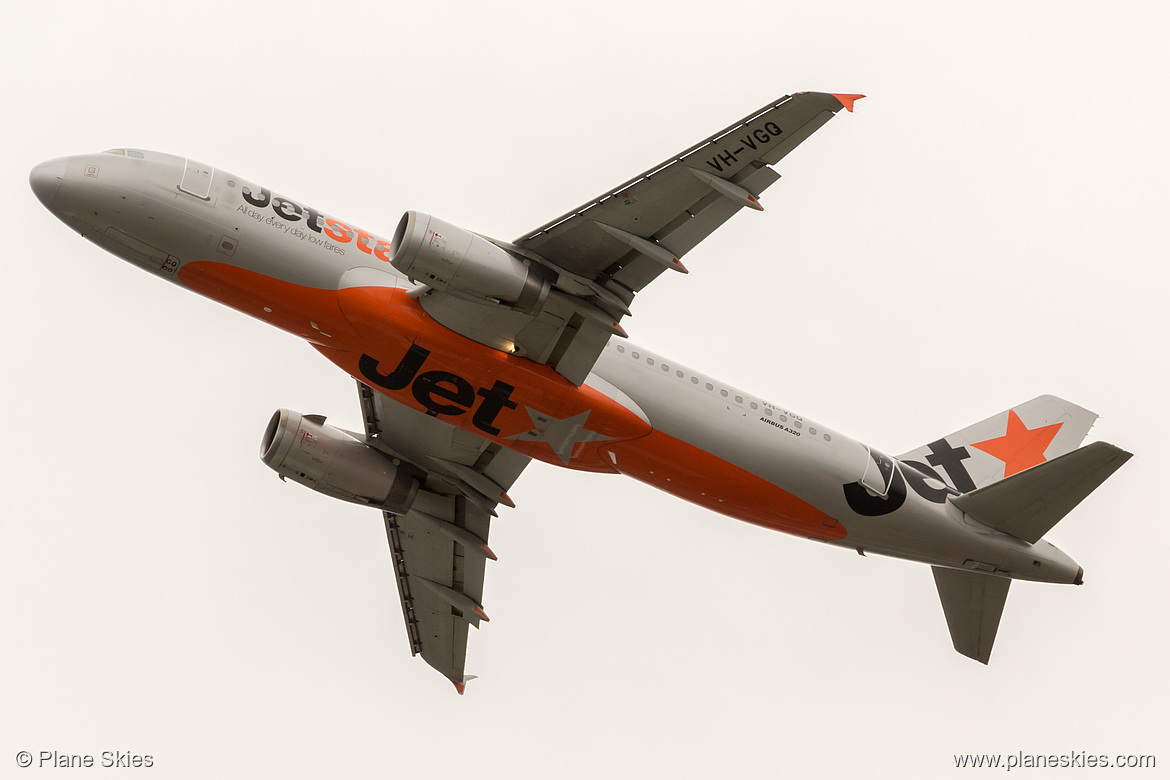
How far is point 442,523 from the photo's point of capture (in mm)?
35062

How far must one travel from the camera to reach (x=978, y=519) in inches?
1217

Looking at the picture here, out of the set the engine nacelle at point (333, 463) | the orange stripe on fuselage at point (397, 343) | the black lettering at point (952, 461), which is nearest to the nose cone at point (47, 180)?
the orange stripe on fuselage at point (397, 343)

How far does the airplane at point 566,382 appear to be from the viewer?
25.7 meters

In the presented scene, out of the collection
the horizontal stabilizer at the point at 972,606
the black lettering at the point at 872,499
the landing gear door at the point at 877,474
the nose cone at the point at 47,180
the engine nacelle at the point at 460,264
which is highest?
the nose cone at the point at 47,180

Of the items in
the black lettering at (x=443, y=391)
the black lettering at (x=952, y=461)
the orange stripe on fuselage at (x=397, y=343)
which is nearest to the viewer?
the orange stripe on fuselage at (x=397, y=343)

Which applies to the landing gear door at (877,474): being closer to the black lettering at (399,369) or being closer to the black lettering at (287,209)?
the black lettering at (399,369)

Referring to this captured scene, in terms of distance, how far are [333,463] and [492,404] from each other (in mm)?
6900

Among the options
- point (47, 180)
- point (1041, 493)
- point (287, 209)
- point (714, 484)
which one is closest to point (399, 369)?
point (287, 209)

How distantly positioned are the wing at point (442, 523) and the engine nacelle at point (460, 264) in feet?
25.7

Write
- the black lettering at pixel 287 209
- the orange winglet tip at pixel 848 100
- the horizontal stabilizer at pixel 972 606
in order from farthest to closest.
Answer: the horizontal stabilizer at pixel 972 606, the black lettering at pixel 287 209, the orange winglet tip at pixel 848 100

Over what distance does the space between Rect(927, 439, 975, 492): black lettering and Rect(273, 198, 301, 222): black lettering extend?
64.9 ft

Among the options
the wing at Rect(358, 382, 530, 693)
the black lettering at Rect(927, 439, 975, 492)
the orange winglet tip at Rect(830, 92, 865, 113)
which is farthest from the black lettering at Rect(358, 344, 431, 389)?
the black lettering at Rect(927, 439, 975, 492)

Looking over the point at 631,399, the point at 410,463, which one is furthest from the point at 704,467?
the point at 410,463

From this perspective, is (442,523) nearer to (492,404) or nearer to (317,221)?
(492,404)
